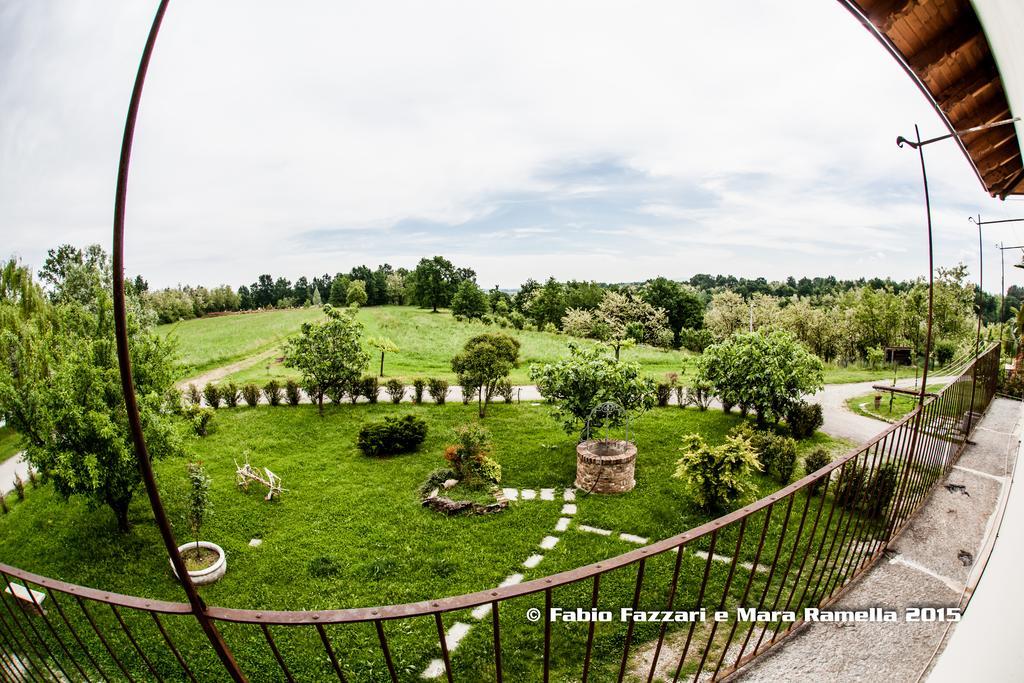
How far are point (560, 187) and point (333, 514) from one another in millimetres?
62170

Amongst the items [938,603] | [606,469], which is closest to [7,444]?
[606,469]

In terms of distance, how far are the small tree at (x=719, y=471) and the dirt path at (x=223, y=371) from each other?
62.2 feet

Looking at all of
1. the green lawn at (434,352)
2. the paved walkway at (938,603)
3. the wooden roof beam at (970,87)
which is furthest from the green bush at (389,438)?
the wooden roof beam at (970,87)

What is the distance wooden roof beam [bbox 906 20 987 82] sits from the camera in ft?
6.57

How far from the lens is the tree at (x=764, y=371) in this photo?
1114 centimetres

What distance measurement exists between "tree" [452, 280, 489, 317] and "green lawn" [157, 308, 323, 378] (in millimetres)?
12453

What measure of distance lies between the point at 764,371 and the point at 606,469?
4978 millimetres

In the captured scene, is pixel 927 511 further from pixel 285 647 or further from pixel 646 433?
pixel 646 433

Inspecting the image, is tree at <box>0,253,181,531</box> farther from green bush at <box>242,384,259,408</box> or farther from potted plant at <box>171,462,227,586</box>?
green bush at <box>242,384,259,408</box>

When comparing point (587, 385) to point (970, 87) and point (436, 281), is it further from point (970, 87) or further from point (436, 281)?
point (436, 281)

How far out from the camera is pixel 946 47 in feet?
A: 6.73

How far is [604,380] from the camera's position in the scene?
934 cm

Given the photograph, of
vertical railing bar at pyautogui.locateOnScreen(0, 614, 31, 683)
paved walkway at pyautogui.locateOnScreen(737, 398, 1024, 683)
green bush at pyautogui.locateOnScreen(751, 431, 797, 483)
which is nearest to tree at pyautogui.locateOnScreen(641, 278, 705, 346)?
green bush at pyautogui.locateOnScreen(751, 431, 797, 483)

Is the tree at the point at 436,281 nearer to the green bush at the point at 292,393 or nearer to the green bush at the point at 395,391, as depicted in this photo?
the green bush at the point at 395,391
